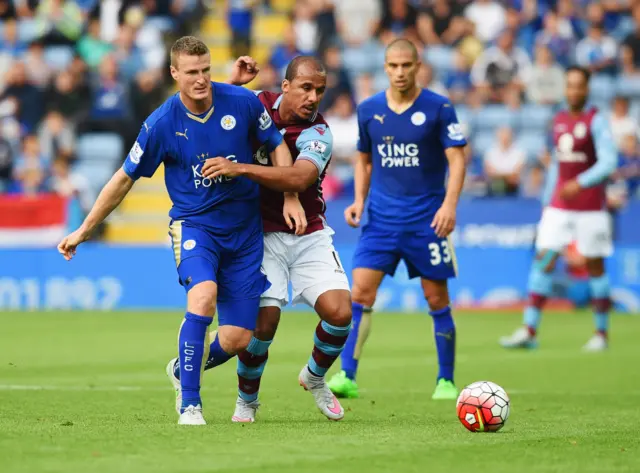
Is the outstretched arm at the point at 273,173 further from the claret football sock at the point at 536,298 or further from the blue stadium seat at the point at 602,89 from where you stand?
the blue stadium seat at the point at 602,89

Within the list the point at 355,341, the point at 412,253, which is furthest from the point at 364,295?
the point at 412,253

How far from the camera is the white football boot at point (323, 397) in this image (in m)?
7.46

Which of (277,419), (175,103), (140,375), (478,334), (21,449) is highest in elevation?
(175,103)

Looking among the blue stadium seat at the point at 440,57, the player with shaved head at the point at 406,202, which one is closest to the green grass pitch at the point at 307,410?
the player with shaved head at the point at 406,202

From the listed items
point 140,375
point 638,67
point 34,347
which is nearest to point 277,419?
point 140,375

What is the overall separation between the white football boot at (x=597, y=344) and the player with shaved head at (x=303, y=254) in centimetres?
583

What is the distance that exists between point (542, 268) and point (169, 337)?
158 inches

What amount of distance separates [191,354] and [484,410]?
154 centimetres

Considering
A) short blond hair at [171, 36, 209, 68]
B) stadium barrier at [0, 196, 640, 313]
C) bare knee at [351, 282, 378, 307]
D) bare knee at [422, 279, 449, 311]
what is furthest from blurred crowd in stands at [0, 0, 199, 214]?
short blond hair at [171, 36, 209, 68]

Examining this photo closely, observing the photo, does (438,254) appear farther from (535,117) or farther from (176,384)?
(535,117)

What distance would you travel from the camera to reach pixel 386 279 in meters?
17.8

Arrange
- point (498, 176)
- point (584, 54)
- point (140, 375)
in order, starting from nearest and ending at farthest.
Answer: point (140, 375), point (498, 176), point (584, 54)

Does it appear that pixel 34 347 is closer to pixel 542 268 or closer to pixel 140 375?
pixel 140 375

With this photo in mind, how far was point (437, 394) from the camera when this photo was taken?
893 centimetres
